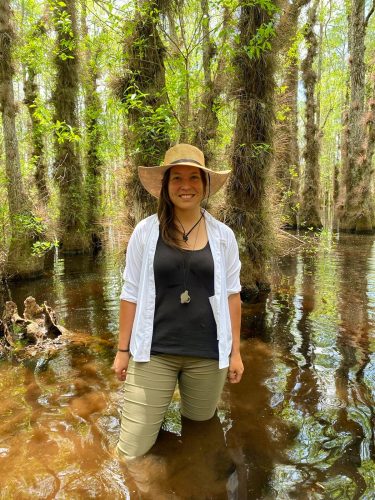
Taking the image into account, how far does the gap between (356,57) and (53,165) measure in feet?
45.1

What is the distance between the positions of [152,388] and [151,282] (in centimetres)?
71

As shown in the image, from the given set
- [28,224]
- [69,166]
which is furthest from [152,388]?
[69,166]

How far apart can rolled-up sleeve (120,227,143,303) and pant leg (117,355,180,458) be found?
0.45 m

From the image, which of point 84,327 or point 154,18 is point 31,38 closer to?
point 154,18

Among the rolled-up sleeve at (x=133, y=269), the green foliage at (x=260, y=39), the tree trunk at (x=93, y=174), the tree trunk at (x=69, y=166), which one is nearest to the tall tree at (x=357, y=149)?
the tree trunk at (x=93, y=174)

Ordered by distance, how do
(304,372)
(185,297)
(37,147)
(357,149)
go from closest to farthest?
(185,297) → (304,372) → (37,147) → (357,149)

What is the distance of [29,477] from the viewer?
2680 millimetres

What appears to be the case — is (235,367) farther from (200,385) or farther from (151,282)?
(151,282)

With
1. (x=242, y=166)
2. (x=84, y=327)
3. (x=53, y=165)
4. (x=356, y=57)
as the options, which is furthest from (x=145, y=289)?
(x=356, y=57)

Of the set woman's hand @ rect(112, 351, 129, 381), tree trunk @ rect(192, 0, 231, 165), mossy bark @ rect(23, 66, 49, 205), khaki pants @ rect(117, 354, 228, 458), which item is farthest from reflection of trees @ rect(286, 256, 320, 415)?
mossy bark @ rect(23, 66, 49, 205)

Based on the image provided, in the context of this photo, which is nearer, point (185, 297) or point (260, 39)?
point (185, 297)

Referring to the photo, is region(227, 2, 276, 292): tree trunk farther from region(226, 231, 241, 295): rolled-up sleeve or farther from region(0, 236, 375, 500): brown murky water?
region(226, 231, 241, 295): rolled-up sleeve

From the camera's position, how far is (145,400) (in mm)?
2574

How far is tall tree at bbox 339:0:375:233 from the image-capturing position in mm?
16719
